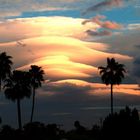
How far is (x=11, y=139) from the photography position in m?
83.6

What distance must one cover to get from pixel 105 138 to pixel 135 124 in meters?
5.11

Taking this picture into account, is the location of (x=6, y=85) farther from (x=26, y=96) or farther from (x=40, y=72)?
(x=40, y=72)

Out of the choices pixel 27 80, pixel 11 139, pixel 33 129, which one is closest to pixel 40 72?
pixel 27 80

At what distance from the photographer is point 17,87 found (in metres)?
98.8

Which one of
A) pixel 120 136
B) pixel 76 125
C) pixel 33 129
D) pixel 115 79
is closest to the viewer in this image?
pixel 120 136

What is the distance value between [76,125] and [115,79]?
105ft

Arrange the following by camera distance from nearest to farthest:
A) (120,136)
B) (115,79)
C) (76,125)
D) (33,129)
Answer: (120,136), (33,129), (115,79), (76,125)

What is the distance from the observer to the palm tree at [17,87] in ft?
322

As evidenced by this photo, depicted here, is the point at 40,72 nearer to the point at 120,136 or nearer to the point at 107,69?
the point at 107,69

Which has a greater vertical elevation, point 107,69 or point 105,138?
point 107,69

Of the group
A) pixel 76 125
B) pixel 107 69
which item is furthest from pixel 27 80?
pixel 76 125

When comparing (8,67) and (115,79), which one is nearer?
(8,67)

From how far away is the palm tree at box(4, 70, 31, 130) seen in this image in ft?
322

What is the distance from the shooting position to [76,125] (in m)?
134
